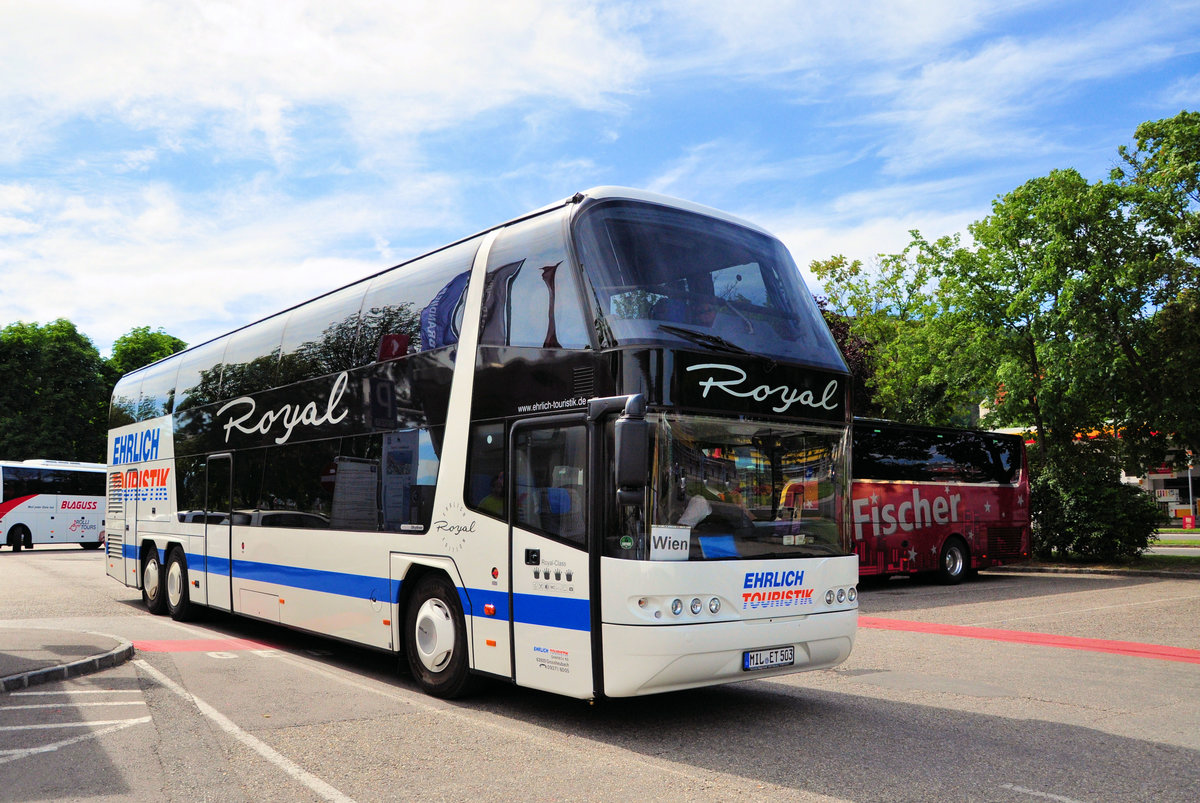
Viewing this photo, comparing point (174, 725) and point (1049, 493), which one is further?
point (1049, 493)

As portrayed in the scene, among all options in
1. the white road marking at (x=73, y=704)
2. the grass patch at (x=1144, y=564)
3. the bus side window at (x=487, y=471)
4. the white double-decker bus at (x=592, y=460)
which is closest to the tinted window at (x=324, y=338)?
the white double-decker bus at (x=592, y=460)

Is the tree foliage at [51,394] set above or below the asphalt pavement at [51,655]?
above

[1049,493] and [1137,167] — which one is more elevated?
[1137,167]

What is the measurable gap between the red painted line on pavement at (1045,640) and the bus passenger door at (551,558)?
7.74 metres

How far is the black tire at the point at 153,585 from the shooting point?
49.6ft

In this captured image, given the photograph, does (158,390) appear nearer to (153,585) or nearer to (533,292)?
(153,585)

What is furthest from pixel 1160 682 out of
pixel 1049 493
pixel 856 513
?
pixel 1049 493

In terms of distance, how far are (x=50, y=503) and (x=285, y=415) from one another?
109 ft

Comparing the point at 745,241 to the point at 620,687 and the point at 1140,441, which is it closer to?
the point at 620,687

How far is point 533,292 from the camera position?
25.5 ft

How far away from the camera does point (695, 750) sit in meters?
6.61

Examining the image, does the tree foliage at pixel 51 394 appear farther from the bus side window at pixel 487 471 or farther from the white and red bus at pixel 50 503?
the bus side window at pixel 487 471

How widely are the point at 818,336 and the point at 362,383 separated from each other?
4.64 metres

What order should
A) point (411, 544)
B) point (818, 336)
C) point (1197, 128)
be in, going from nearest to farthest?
point (818, 336), point (411, 544), point (1197, 128)
